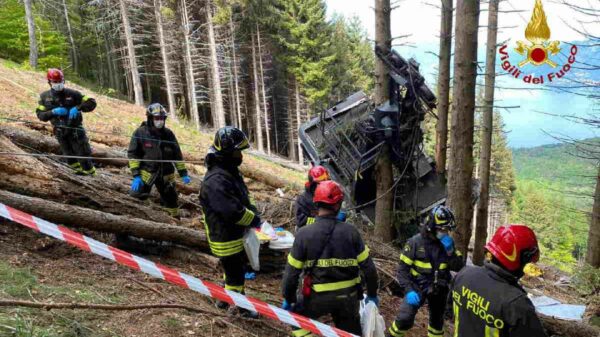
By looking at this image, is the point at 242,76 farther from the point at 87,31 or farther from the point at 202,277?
the point at 202,277

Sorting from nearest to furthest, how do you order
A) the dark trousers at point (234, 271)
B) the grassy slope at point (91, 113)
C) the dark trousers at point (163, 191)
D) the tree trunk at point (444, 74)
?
the dark trousers at point (234, 271), the dark trousers at point (163, 191), the tree trunk at point (444, 74), the grassy slope at point (91, 113)

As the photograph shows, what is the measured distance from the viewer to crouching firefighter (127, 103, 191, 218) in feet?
19.0

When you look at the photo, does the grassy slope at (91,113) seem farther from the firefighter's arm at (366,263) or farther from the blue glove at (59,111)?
the firefighter's arm at (366,263)

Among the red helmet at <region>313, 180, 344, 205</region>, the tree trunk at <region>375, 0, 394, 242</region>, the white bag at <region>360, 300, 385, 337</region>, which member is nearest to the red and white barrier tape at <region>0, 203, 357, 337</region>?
the white bag at <region>360, 300, 385, 337</region>

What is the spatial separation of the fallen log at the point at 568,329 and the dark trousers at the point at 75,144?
22.5ft

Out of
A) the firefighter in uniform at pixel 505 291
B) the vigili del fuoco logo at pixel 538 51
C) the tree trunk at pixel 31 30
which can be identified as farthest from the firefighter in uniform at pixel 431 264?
the tree trunk at pixel 31 30

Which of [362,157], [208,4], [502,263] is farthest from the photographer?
[208,4]

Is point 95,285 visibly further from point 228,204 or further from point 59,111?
point 59,111

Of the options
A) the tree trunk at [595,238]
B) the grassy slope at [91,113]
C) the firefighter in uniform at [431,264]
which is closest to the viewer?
the firefighter in uniform at [431,264]

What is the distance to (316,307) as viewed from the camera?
3.30 m

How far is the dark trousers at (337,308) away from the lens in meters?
3.28

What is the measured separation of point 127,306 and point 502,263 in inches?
111

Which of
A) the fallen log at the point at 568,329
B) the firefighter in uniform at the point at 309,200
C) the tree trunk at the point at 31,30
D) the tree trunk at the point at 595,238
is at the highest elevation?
the tree trunk at the point at 31,30

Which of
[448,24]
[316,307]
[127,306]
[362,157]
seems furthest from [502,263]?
[448,24]
